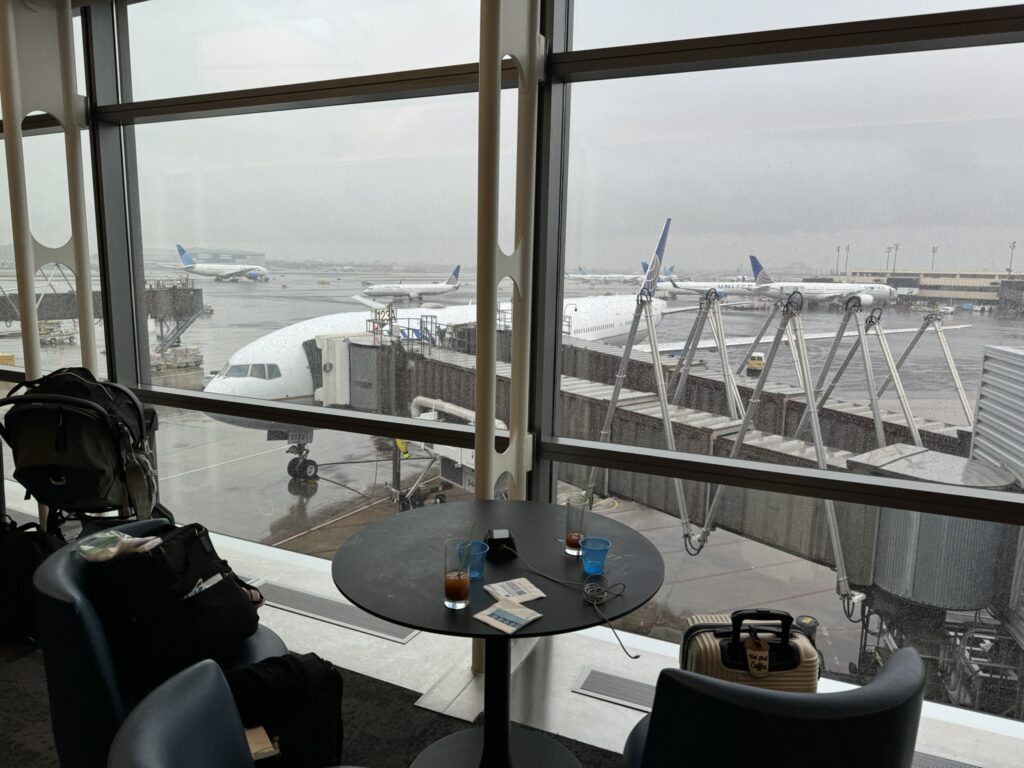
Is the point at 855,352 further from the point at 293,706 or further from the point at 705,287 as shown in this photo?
the point at 293,706

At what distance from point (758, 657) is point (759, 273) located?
1442mm

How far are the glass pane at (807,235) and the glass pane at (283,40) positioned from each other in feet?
2.31

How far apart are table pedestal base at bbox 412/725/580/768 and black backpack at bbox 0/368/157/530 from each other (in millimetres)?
1652

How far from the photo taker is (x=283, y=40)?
10.9 ft

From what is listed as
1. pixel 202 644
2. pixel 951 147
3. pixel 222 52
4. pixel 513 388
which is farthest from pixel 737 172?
pixel 222 52

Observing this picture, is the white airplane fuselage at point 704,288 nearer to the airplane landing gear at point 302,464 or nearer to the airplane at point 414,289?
the airplane at point 414,289

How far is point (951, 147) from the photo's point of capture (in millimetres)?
2328

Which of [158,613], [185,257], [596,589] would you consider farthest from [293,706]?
[185,257]

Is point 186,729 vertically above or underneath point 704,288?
underneath

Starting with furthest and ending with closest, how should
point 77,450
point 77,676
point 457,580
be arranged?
point 77,450 < point 457,580 < point 77,676

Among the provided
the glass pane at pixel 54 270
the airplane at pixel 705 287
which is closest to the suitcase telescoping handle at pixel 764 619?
the airplane at pixel 705 287

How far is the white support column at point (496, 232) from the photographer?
240 centimetres

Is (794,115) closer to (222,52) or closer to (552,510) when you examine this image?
(552,510)

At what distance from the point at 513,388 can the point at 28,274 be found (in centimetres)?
264
